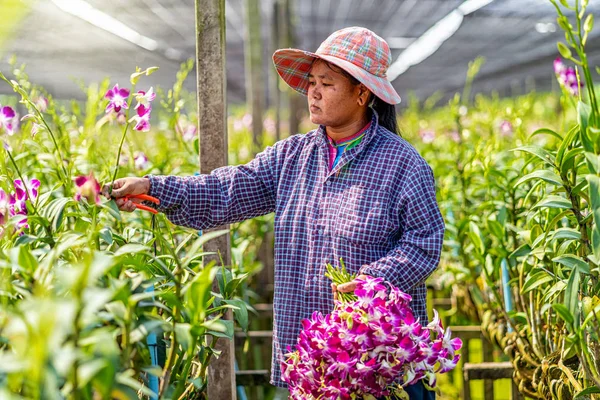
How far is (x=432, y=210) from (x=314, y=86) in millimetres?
396

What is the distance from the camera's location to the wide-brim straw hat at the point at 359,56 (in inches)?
69.1

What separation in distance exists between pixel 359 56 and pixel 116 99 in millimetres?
556

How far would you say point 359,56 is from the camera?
1788 millimetres

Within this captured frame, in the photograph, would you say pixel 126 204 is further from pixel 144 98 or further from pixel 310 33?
pixel 310 33

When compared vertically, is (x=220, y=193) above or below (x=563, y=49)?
below

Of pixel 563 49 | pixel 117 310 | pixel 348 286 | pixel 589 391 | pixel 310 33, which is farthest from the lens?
pixel 310 33

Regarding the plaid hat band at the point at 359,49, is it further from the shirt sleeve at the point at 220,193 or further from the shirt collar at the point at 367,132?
the shirt sleeve at the point at 220,193

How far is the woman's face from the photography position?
5.87 ft

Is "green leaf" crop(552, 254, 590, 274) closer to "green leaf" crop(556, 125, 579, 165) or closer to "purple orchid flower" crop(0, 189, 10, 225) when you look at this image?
"green leaf" crop(556, 125, 579, 165)

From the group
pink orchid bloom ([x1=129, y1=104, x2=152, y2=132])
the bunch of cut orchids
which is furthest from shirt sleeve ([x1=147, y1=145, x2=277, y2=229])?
the bunch of cut orchids

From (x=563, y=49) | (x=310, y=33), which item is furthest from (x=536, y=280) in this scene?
(x=310, y=33)

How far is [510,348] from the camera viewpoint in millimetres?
2357

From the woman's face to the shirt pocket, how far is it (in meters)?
0.17

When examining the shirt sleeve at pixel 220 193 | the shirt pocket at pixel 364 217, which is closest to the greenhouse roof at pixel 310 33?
the shirt sleeve at pixel 220 193
